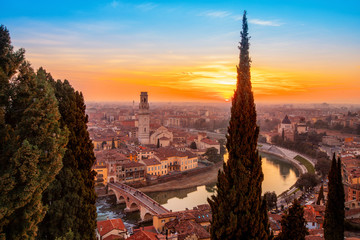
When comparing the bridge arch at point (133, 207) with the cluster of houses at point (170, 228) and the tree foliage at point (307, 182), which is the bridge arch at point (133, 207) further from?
the tree foliage at point (307, 182)

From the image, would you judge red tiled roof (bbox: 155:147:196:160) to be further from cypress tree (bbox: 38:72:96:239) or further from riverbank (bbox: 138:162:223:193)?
cypress tree (bbox: 38:72:96:239)

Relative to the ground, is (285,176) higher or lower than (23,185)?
lower

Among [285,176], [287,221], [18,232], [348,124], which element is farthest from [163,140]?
[348,124]

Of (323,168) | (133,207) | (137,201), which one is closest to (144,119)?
(133,207)

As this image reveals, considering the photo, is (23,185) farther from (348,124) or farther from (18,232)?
(348,124)

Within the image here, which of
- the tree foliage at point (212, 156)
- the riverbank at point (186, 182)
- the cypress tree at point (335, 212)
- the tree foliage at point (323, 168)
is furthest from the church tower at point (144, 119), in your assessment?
the cypress tree at point (335, 212)

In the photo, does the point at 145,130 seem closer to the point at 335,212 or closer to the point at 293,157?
the point at 293,157
